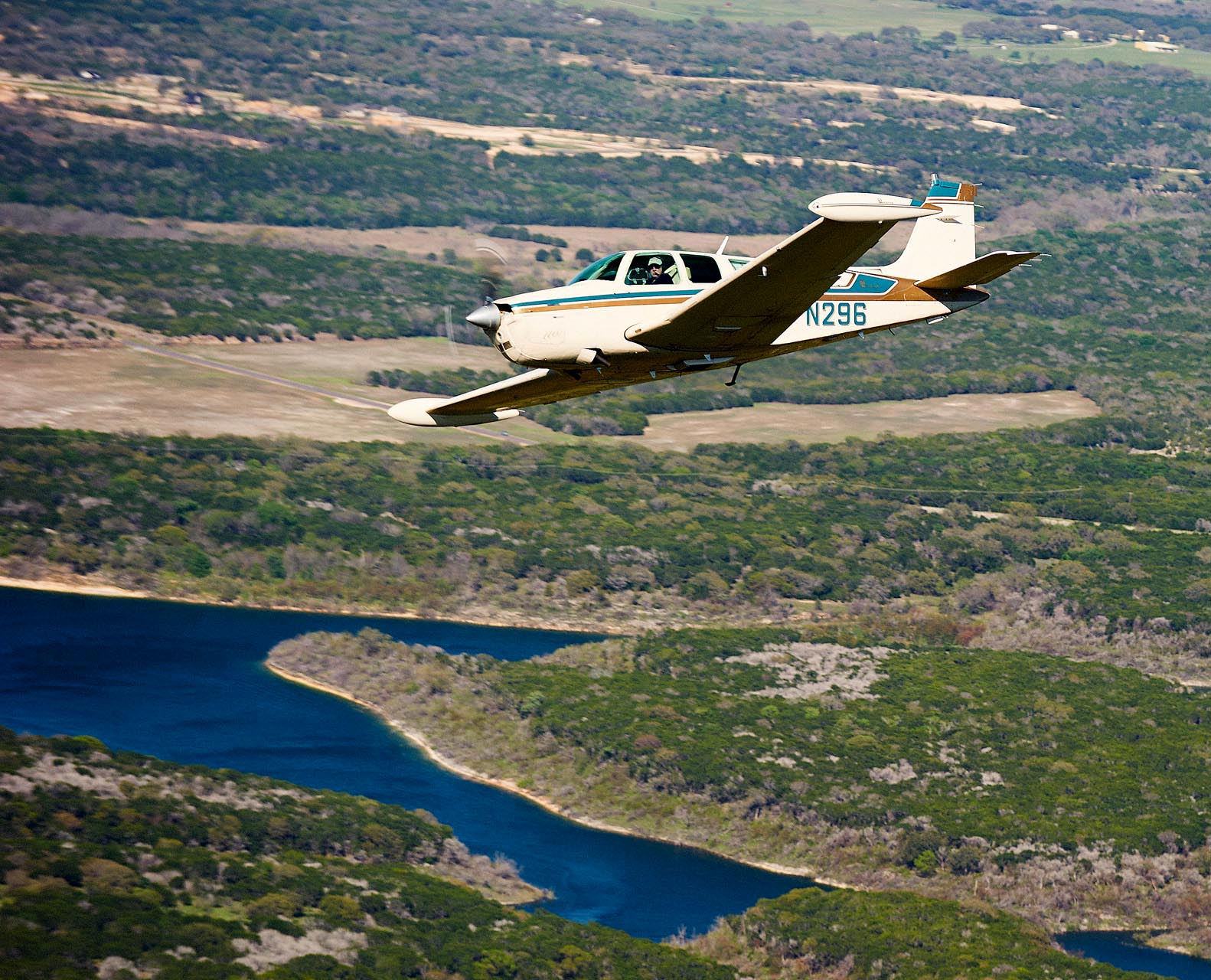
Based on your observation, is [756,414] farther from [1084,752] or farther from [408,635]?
[1084,752]

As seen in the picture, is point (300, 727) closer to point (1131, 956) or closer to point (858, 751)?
point (858, 751)

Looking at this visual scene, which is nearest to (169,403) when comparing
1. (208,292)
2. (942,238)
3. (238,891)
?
(208,292)

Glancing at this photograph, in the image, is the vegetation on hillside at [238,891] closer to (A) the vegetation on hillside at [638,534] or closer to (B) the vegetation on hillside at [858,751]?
(B) the vegetation on hillside at [858,751]

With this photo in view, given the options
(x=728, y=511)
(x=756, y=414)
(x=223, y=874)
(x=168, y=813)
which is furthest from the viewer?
(x=756, y=414)

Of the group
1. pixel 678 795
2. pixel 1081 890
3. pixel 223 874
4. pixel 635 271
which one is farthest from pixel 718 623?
pixel 635 271

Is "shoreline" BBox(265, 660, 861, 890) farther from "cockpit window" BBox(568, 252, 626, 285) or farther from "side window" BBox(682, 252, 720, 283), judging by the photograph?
"cockpit window" BBox(568, 252, 626, 285)
